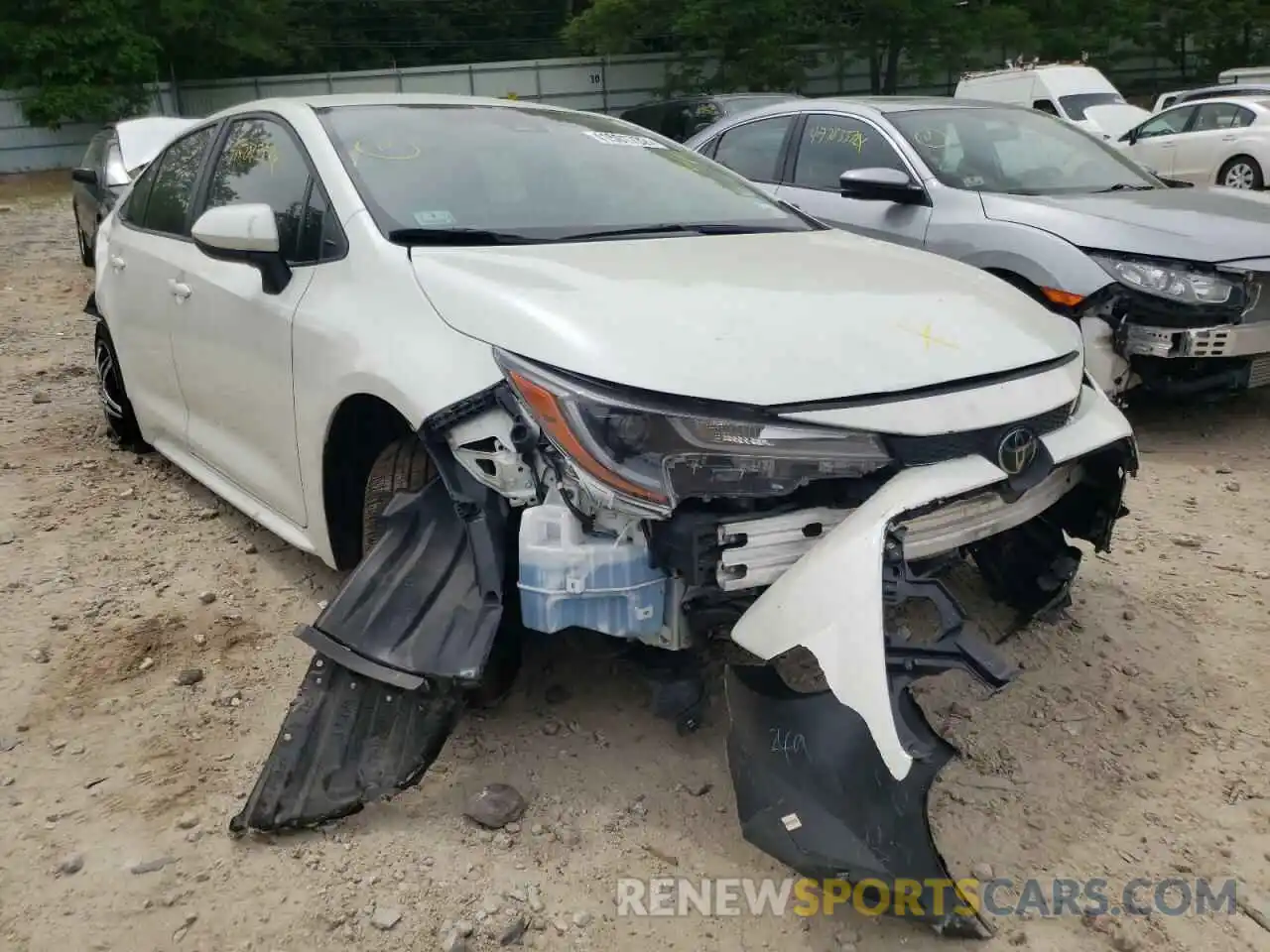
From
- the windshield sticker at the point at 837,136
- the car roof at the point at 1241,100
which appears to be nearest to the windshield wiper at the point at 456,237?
Answer: the windshield sticker at the point at 837,136

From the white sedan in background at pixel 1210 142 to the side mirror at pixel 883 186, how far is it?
8.97 meters

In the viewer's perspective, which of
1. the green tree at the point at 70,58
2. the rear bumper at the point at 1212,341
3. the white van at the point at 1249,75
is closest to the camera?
the rear bumper at the point at 1212,341

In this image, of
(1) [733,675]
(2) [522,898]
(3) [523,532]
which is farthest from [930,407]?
(2) [522,898]

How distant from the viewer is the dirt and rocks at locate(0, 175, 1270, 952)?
7.52 ft

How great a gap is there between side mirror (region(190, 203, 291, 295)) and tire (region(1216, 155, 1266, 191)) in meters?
13.3

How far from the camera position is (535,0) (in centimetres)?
4025

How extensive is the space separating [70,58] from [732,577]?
A: 31564mm

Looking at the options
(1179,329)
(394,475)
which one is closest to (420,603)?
(394,475)

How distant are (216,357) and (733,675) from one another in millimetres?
2107

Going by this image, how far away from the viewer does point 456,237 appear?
2996mm

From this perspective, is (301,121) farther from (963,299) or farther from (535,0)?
(535,0)

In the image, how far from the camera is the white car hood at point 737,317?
2.37m

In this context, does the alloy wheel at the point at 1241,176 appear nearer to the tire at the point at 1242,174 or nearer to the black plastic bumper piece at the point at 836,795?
the tire at the point at 1242,174
